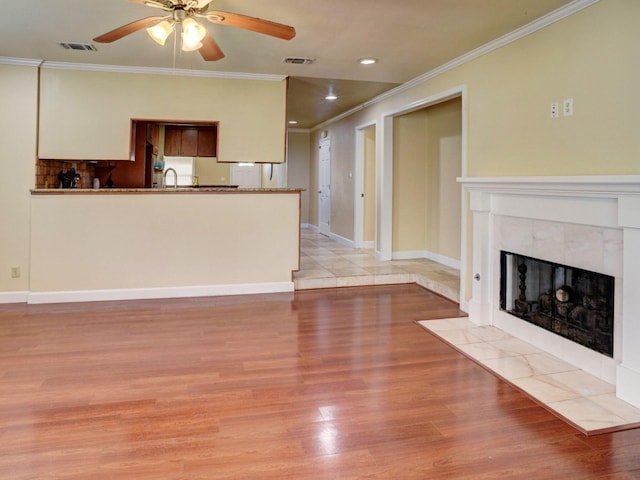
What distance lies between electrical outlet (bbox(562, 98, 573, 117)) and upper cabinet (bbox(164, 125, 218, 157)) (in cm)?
491

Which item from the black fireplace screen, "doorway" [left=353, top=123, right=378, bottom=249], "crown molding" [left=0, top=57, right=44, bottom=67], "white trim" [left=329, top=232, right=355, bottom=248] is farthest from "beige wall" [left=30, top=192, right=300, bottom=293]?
"white trim" [left=329, top=232, right=355, bottom=248]

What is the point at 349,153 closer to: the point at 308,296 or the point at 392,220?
the point at 392,220

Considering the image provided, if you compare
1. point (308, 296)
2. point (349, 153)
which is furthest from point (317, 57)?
point (349, 153)

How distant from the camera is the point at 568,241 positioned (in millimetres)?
3078

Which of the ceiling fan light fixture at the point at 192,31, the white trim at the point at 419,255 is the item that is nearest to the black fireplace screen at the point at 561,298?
the white trim at the point at 419,255

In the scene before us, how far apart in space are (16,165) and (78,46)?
1411 mm

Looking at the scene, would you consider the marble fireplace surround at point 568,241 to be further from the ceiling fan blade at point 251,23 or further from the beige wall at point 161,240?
the beige wall at point 161,240

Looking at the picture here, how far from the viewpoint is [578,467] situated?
6.41 ft

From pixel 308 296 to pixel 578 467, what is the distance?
3351mm

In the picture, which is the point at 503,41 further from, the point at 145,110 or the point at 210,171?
the point at 210,171

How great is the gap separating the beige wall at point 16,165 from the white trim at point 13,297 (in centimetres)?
4

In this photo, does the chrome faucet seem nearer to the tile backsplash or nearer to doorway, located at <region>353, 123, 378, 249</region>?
the tile backsplash

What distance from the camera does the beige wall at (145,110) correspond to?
4777 millimetres

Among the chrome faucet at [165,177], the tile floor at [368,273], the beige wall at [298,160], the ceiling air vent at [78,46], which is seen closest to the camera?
the ceiling air vent at [78,46]
